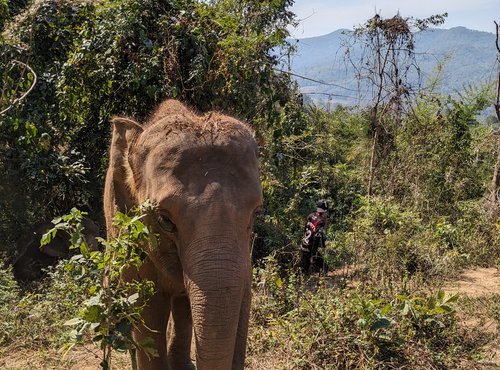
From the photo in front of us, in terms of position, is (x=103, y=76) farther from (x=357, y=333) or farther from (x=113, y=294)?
(x=113, y=294)

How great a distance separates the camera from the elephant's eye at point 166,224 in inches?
109

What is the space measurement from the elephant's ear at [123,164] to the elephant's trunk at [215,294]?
0.94m

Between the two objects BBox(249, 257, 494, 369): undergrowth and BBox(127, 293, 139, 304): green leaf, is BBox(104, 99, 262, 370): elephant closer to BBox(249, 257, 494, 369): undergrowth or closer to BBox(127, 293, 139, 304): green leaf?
BBox(127, 293, 139, 304): green leaf

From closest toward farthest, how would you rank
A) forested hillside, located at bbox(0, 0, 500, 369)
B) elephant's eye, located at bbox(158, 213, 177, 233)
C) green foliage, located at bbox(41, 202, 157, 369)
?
1. green foliage, located at bbox(41, 202, 157, 369)
2. elephant's eye, located at bbox(158, 213, 177, 233)
3. forested hillside, located at bbox(0, 0, 500, 369)

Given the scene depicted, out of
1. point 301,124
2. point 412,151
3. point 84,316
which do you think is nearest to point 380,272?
point 301,124

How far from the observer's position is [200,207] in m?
2.58

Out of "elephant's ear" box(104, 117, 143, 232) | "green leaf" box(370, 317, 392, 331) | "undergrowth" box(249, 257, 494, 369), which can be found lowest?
"undergrowth" box(249, 257, 494, 369)

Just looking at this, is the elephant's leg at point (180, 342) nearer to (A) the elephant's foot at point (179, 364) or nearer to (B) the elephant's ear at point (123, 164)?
(A) the elephant's foot at point (179, 364)

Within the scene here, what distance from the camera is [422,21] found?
11.7 metres

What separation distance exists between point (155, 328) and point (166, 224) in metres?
1.09

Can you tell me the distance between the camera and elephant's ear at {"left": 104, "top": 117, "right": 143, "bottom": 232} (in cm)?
332

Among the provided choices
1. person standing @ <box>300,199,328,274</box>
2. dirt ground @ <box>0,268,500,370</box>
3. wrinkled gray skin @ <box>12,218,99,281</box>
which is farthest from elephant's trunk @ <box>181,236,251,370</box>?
person standing @ <box>300,199,328,274</box>

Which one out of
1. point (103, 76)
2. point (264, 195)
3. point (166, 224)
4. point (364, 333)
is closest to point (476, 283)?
point (264, 195)

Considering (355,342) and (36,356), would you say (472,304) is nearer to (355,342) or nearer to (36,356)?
(355,342)
